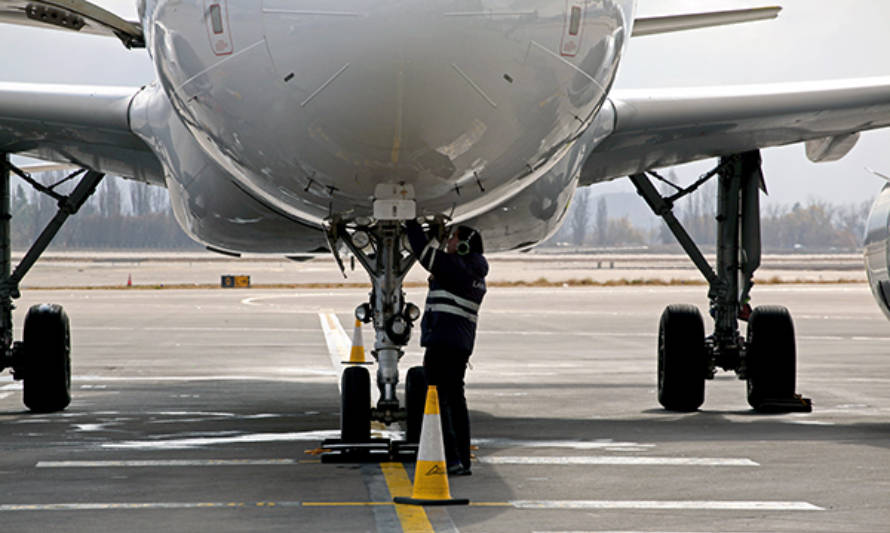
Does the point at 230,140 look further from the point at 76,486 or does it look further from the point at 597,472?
the point at 597,472

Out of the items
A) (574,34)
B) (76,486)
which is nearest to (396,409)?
(76,486)

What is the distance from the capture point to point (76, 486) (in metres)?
8.16

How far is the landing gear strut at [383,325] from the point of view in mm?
9125

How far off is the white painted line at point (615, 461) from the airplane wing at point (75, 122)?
4.20 m

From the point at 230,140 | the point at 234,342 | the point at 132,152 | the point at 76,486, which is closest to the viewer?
the point at 230,140

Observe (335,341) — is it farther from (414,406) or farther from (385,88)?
(385,88)

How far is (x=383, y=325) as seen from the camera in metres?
9.19

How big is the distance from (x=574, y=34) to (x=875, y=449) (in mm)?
4688

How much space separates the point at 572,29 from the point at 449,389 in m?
2.75

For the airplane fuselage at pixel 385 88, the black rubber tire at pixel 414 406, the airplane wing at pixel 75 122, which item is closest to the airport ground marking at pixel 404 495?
the black rubber tire at pixel 414 406

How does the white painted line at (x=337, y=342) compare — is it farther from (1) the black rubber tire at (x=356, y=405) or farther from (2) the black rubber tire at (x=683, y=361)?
(1) the black rubber tire at (x=356, y=405)

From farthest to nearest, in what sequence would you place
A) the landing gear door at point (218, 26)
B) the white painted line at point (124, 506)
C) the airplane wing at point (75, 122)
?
the airplane wing at point (75, 122) < the white painted line at point (124, 506) < the landing gear door at point (218, 26)

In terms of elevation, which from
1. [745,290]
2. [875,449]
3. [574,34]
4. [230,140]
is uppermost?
[574,34]

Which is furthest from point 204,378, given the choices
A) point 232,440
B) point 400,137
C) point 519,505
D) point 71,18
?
point 400,137
